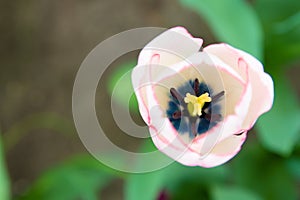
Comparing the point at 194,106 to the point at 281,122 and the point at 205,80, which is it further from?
the point at 281,122

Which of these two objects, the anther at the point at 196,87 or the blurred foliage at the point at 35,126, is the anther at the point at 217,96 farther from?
the blurred foliage at the point at 35,126

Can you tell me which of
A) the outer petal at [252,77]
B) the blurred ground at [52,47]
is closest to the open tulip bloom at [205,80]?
the outer petal at [252,77]

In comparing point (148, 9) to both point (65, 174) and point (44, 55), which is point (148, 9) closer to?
point (44, 55)

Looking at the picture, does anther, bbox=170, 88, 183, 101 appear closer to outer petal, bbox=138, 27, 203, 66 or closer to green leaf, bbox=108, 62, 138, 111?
outer petal, bbox=138, 27, 203, 66

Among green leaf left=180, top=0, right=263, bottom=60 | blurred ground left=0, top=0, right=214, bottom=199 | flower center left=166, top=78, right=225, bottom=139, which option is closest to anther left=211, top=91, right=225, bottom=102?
flower center left=166, top=78, right=225, bottom=139

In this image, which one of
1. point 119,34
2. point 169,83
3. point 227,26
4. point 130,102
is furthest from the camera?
point 119,34

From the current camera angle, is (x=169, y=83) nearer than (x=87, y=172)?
Yes

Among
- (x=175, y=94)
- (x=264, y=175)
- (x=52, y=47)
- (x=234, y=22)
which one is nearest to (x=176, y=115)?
(x=175, y=94)

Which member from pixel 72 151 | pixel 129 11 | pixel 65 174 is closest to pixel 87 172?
pixel 65 174
